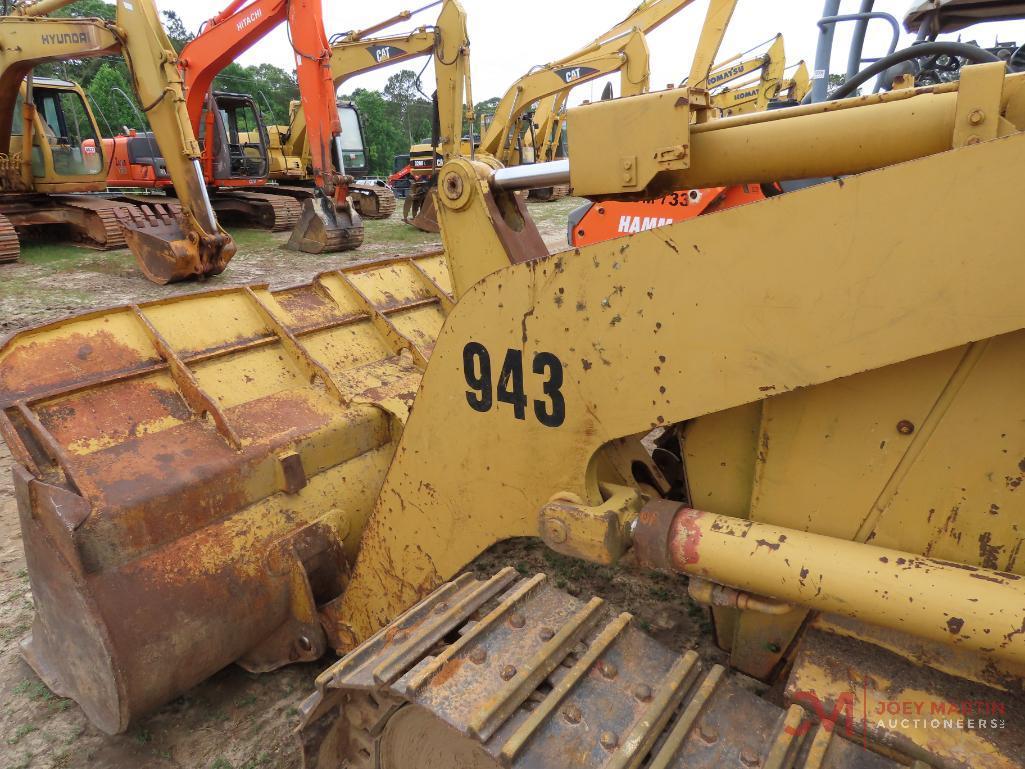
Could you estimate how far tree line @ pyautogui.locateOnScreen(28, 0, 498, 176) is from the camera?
27.1 m

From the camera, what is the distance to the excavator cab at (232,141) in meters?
13.6

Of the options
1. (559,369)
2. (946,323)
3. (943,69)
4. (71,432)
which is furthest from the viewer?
(943,69)

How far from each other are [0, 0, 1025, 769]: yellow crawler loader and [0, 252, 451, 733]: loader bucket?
0.06 feet

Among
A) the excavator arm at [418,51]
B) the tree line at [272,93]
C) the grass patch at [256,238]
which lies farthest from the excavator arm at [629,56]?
the tree line at [272,93]

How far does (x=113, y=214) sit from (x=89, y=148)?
4.80 ft

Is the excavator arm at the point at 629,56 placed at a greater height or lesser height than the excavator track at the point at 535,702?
greater

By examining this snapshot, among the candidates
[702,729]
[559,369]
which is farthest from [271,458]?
[702,729]

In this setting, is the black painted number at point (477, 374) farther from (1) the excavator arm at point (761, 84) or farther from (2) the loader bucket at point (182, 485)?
(1) the excavator arm at point (761, 84)

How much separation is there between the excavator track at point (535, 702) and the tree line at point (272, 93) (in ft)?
85.9

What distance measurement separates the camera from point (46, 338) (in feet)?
8.82

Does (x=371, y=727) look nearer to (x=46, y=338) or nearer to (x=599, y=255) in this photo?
(x=599, y=255)

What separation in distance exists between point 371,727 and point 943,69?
3633 mm

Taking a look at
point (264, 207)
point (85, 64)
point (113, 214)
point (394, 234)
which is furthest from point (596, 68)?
point (85, 64)

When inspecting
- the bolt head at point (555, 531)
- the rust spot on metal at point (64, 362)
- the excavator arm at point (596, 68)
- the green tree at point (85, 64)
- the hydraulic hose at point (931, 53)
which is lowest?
the bolt head at point (555, 531)
